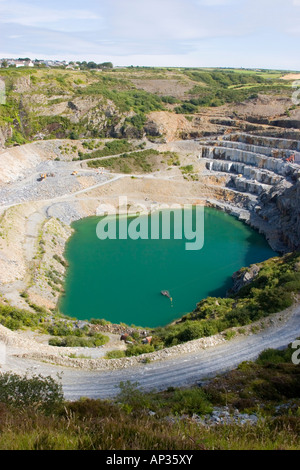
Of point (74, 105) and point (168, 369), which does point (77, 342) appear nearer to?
point (168, 369)

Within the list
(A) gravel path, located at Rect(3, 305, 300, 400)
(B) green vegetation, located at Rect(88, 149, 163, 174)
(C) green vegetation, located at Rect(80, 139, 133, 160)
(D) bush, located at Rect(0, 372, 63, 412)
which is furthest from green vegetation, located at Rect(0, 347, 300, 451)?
(C) green vegetation, located at Rect(80, 139, 133, 160)

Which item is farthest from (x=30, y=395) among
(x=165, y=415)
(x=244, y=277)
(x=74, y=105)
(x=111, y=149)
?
(x=74, y=105)

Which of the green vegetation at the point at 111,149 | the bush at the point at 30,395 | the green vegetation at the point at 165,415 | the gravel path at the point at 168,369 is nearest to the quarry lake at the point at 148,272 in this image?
the gravel path at the point at 168,369

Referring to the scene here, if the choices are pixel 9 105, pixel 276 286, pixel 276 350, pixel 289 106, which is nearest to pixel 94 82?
pixel 9 105

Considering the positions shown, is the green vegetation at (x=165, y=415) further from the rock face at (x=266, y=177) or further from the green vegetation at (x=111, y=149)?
the green vegetation at (x=111, y=149)

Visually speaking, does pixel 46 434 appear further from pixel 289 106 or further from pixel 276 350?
pixel 289 106

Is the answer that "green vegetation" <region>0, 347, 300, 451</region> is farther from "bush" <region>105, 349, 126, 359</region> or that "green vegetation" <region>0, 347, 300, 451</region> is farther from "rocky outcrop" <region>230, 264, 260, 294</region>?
"rocky outcrop" <region>230, 264, 260, 294</region>
